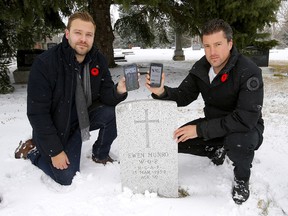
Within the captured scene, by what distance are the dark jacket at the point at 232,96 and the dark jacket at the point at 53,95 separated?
3.12 feet

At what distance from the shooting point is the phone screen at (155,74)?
2.78m

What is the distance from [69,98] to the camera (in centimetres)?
296

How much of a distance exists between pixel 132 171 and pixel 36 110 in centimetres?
106

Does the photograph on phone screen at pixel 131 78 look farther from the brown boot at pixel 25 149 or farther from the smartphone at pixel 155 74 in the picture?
the brown boot at pixel 25 149

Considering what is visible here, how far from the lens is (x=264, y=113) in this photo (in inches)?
224

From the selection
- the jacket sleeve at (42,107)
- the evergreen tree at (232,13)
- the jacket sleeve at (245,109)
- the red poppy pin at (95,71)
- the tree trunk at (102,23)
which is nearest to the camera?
the jacket sleeve at (245,109)

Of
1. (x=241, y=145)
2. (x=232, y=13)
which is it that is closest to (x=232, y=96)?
(x=241, y=145)

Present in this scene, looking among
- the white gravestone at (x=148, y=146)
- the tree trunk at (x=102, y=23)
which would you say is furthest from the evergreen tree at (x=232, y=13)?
the white gravestone at (x=148, y=146)

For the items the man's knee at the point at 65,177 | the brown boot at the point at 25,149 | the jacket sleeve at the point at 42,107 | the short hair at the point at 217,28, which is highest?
the short hair at the point at 217,28

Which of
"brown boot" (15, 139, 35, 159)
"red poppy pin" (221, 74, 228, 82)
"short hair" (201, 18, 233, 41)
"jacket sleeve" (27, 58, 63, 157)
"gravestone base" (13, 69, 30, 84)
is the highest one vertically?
"short hair" (201, 18, 233, 41)

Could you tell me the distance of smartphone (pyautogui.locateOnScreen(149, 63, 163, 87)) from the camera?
9.10 ft

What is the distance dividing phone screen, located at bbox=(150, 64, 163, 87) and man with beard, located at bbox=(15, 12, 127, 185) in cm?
34

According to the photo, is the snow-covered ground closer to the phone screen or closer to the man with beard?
the man with beard

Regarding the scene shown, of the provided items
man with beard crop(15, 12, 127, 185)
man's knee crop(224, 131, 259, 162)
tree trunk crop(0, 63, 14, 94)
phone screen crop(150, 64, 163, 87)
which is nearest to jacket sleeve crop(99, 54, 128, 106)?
man with beard crop(15, 12, 127, 185)
